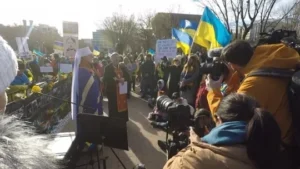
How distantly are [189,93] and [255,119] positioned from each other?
478 cm

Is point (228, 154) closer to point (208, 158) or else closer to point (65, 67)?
point (208, 158)

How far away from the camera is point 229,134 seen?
52.0 inches

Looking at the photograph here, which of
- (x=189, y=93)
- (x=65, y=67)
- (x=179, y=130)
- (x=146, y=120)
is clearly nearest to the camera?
(x=179, y=130)

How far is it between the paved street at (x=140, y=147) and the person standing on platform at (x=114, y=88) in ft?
1.83

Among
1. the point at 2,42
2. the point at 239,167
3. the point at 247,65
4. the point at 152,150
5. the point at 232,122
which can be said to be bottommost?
the point at 152,150

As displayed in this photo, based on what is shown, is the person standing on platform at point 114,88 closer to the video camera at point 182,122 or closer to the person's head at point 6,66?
the video camera at point 182,122

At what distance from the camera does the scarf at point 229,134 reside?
129 centimetres

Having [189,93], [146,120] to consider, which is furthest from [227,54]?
[146,120]

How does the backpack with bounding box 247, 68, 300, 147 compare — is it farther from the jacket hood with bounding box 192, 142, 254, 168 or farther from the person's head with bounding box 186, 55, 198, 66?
the person's head with bounding box 186, 55, 198, 66

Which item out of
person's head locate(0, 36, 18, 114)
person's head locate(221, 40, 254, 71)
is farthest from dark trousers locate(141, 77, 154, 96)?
person's head locate(0, 36, 18, 114)

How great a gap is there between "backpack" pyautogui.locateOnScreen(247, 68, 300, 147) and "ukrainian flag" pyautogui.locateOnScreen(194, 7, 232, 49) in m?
3.78

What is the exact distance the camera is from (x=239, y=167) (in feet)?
4.10

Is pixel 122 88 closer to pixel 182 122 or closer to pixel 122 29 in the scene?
pixel 182 122

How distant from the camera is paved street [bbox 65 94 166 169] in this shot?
4.56 meters
